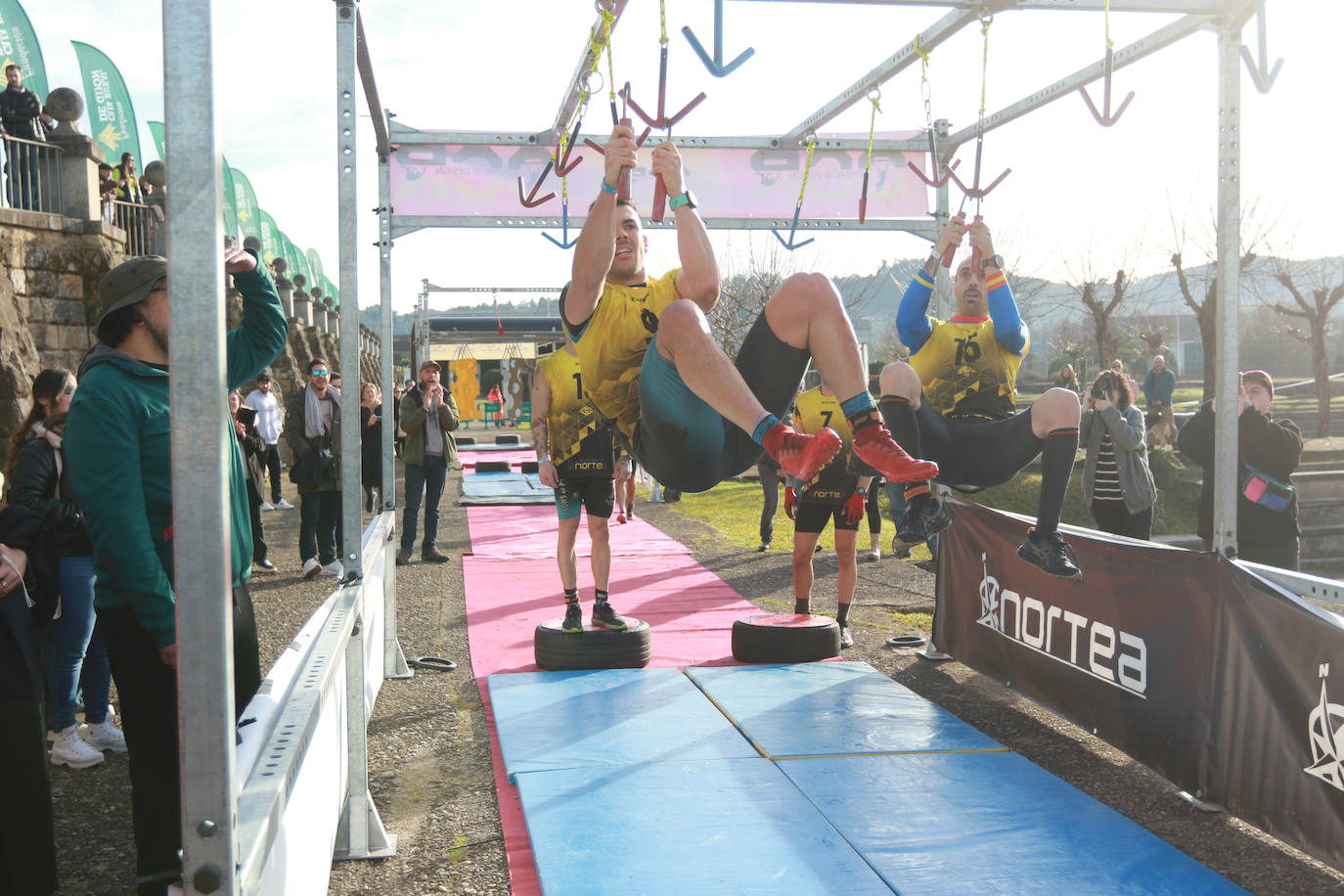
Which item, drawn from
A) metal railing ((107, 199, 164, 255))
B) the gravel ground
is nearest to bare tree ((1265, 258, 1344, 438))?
the gravel ground

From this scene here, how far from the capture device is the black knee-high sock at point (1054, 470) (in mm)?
4148

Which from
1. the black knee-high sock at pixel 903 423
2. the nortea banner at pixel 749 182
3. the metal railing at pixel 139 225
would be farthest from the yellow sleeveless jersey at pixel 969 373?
the metal railing at pixel 139 225

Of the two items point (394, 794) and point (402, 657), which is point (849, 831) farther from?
point (402, 657)

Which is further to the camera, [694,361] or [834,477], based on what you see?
[834,477]

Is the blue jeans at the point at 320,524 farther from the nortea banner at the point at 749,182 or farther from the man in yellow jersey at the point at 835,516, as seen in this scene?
the man in yellow jersey at the point at 835,516

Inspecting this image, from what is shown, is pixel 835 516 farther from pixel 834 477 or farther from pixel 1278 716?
pixel 1278 716

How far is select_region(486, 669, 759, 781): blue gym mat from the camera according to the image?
446 cm

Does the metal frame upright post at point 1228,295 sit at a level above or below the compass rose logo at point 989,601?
above

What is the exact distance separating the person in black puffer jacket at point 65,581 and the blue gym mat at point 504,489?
9.65 meters

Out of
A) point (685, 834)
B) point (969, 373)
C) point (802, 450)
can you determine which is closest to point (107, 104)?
point (969, 373)

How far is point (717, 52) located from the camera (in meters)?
3.61

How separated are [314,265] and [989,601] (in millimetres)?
54475

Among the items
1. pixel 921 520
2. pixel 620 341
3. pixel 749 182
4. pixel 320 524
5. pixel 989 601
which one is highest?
pixel 749 182

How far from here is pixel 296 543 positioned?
11.4m
